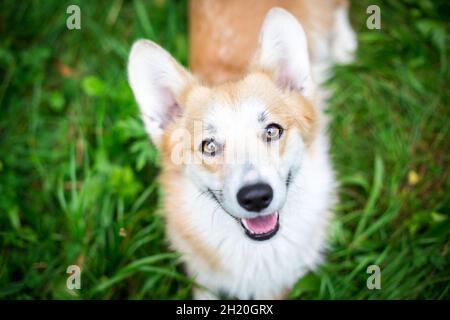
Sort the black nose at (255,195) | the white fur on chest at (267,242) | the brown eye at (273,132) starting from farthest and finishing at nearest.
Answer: the white fur on chest at (267,242) → the brown eye at (273,132) → the black nose at (255,195)

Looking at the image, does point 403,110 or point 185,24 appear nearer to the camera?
point 403,110

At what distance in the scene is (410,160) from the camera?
3912mm

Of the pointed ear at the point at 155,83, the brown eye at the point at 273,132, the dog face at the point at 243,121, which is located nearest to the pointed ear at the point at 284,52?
the dog face at the point at 243,121

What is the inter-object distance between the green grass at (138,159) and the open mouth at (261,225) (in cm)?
78

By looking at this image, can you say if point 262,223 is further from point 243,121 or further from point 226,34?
point 226,34

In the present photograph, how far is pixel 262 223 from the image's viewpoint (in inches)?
112

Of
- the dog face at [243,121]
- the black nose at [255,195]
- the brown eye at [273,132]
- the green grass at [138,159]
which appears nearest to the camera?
the black nose at [255,195]

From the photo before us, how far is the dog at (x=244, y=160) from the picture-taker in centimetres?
269

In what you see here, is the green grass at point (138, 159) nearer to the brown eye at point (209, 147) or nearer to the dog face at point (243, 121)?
the dog face at point (243, 121)

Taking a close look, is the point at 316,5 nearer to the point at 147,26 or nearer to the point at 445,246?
the point at 147,26

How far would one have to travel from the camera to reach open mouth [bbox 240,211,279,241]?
2.80 meters

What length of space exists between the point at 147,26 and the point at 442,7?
9.01 feet
